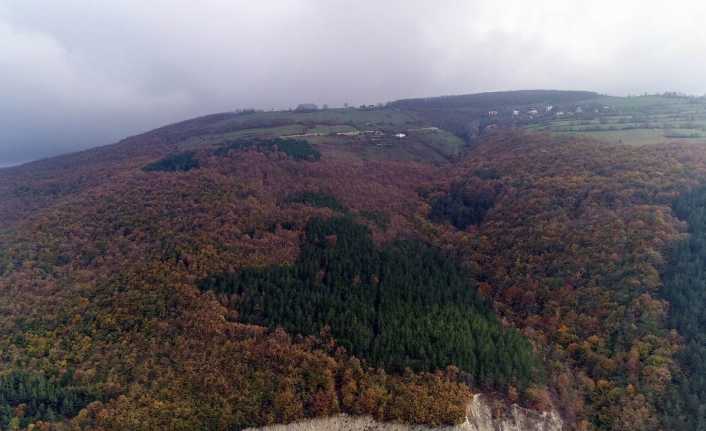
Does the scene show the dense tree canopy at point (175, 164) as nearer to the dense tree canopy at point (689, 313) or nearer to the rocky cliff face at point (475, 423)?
the rocky cliff face at point (475, 423)

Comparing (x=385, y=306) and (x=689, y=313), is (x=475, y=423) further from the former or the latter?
(x=689, y=313)

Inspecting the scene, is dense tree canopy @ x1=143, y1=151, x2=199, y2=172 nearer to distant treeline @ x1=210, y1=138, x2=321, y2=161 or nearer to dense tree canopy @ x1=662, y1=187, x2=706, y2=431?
distant treeline @ x1=210, y1=138, x2=321, y2=161

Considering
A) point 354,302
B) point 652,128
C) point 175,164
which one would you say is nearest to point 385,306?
point 354,302

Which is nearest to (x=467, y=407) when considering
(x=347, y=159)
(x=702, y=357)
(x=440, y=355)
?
(x=440, y=355)

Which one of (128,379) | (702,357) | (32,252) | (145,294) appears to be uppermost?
(32,252)

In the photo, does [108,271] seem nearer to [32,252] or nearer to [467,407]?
[32,252]

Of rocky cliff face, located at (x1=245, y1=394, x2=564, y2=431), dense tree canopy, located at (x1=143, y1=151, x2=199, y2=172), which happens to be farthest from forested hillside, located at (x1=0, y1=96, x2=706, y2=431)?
dense tree canopy, located at (x1=143, y1=151, x2=199, y2=172)
